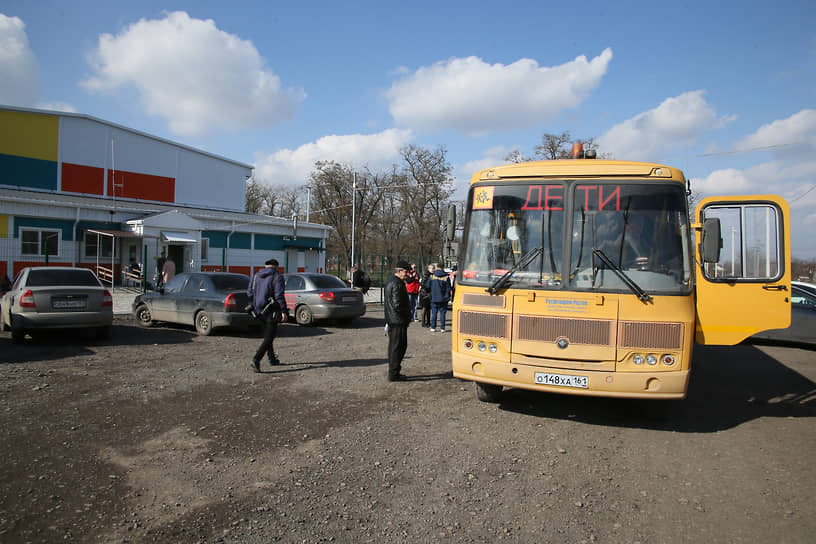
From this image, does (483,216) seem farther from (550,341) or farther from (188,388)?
(188,388)

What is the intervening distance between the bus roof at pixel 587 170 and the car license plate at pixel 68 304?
8300 mm

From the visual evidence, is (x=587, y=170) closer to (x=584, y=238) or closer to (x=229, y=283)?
(x=584, y=238)

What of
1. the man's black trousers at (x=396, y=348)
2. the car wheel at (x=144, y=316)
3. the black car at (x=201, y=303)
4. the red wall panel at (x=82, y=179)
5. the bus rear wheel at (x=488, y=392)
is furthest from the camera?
the red wall panel at (x=82, y=179)

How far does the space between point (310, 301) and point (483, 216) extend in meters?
8.64

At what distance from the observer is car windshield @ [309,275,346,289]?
14.4 meters

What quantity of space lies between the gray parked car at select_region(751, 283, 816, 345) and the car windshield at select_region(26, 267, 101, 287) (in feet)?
49.4

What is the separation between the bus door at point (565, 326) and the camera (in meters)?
5.43

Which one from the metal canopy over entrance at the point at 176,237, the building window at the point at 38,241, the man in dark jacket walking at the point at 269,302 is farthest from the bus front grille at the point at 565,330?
the building window at the point at 38,241

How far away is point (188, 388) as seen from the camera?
23.1 feet

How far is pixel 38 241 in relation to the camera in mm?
22797

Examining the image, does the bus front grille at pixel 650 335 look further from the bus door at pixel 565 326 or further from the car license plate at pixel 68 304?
the car license plate at pixel 68 304

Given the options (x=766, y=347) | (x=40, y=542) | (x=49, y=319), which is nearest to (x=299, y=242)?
(x=49, y=319)

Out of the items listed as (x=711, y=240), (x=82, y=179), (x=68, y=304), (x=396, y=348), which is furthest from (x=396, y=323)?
(x=82, y=179)

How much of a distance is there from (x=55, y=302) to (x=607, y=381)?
9.71 m
